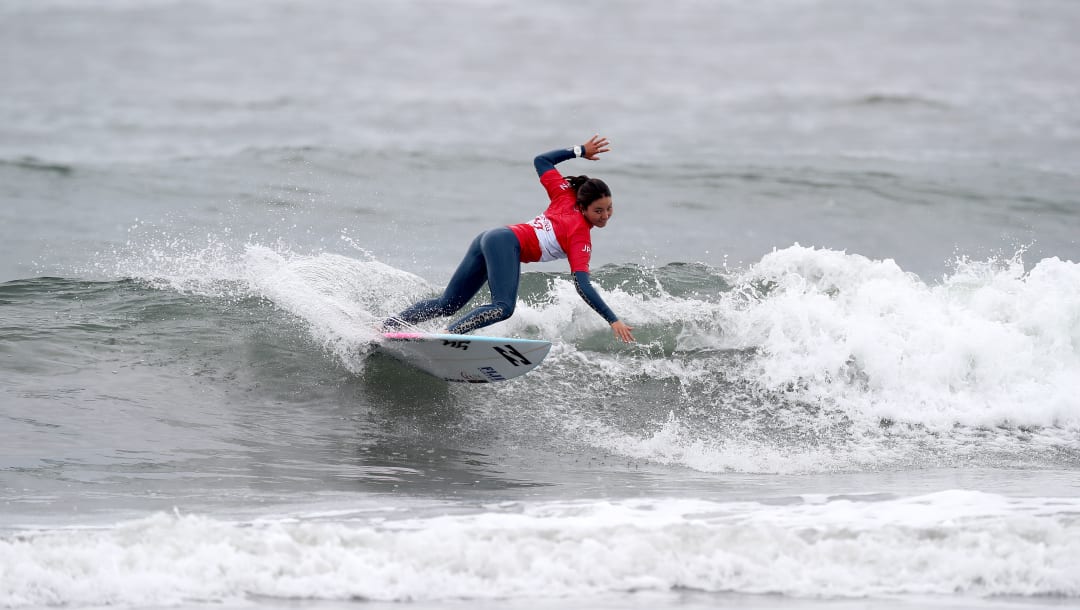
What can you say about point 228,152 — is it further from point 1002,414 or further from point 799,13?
point 799,13

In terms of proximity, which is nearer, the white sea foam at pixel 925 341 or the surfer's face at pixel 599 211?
the surfer's face at pixel 599 211

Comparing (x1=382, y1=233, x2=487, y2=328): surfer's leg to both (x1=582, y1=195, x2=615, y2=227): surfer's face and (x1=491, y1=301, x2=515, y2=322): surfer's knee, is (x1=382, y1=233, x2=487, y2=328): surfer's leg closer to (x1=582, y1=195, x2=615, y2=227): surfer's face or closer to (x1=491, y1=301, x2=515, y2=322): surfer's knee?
(x1=491, y1=301, x2=515, y2=322): surfer's knee

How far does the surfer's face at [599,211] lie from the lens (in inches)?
301

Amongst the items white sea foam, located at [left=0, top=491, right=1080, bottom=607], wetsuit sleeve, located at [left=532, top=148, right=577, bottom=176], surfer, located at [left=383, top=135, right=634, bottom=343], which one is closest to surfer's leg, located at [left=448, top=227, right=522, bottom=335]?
surfer, located at [left=383, top=135, right=634, bottom=343]

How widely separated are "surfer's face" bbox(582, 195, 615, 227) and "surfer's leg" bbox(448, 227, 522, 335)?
61cm

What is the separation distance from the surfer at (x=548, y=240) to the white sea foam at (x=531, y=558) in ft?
7.94

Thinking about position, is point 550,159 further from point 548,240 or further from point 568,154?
point 548,240

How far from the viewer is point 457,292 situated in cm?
844

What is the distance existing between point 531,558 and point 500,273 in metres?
3.03

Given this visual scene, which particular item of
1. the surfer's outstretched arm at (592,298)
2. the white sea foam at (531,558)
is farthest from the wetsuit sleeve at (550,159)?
the white sea foam at (531,558)

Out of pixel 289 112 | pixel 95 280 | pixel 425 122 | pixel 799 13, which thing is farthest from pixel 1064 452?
pixel 799 13

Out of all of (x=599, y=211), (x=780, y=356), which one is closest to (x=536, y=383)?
(x=599, y=211)

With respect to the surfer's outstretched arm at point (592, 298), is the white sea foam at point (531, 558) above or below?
below

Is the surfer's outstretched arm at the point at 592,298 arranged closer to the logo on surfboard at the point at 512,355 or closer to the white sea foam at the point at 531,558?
the logo on surfboard at the point at 512,355
